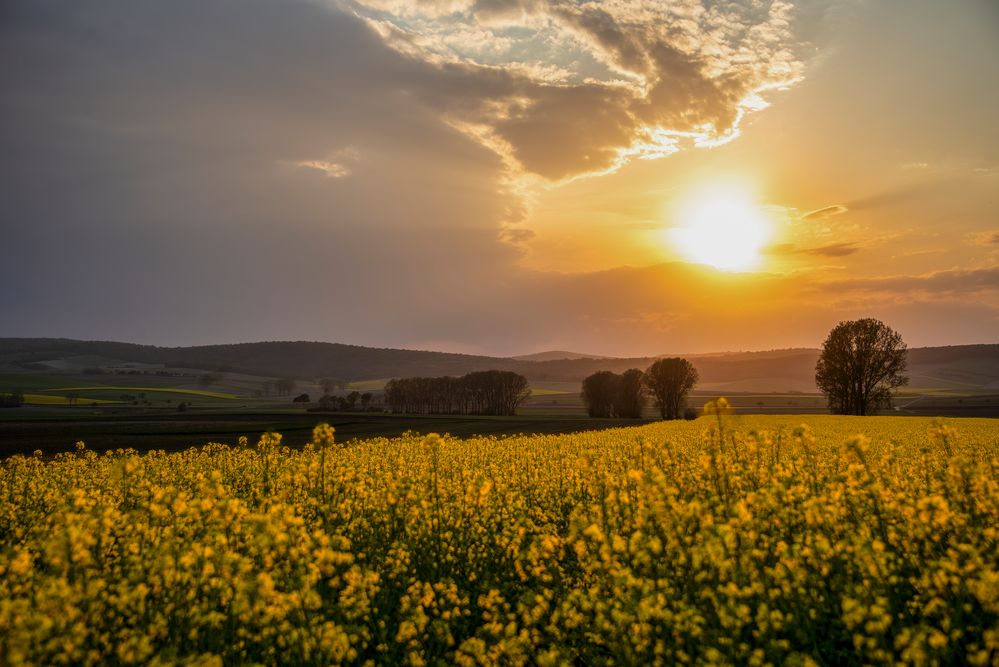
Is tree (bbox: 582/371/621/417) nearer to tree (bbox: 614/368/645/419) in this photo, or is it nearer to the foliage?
the foliage

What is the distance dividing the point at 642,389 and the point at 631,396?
2307 millimetres

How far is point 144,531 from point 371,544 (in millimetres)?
3133

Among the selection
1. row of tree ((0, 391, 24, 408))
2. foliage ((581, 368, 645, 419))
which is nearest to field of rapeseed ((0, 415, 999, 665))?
foliage ((581, 368, 645, 419))

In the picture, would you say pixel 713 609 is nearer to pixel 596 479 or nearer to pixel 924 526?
pixel 924 526

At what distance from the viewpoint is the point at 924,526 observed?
19.6 feet

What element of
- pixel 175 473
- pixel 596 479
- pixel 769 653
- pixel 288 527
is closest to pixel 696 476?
pixel 596 479

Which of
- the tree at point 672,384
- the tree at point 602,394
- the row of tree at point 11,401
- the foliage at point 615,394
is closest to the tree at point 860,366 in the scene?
the tree at point 672,384

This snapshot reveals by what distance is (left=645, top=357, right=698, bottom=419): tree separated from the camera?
284ft

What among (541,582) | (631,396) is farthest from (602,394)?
(541,582)

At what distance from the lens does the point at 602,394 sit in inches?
3952

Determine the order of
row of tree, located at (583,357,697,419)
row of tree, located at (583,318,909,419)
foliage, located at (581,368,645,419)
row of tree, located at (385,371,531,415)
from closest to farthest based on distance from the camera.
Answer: row of tree, located at (583,318,909,419) < row of tree, located at (583,357,697,419) < foliage, located at (581,368,645,419) < row of tree, located at (385,371,531,415)

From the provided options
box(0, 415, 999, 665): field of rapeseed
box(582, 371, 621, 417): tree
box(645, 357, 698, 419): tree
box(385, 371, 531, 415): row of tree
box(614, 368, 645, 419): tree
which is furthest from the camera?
box(385, 371, 531, 415): row of tree

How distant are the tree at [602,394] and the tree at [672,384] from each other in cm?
1221

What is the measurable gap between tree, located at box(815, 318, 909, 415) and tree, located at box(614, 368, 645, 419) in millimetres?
35686
